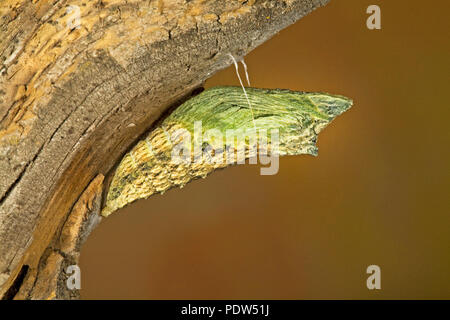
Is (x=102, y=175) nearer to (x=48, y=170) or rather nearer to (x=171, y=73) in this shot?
(x=48, y=170)

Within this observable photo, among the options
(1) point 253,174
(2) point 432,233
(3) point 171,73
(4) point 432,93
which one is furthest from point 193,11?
(2) point 432,233

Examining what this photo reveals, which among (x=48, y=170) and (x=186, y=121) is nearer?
(x=48, y=170)

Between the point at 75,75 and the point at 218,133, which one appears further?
the point at 218,133

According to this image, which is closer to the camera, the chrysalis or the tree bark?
the tree bark
